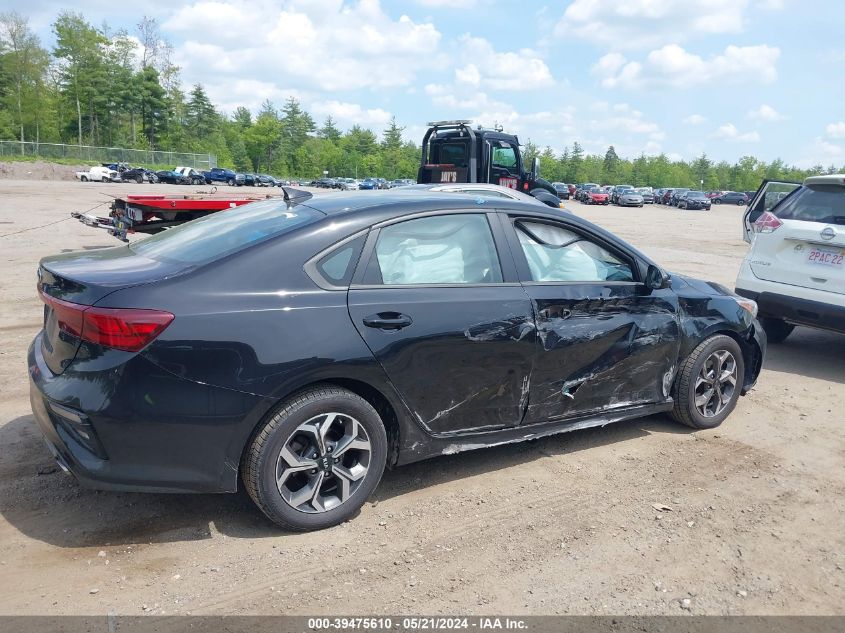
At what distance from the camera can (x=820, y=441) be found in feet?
15.8

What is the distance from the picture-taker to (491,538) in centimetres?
337

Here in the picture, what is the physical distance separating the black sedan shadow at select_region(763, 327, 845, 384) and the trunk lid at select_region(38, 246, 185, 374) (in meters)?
5.86

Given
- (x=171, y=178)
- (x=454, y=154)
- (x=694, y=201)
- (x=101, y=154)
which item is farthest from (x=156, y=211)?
(x=101, y=154)

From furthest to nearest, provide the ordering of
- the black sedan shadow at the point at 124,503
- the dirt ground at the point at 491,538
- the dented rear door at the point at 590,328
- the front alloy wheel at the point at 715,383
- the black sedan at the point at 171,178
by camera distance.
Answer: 1. the black sedan at the point at 171,178
2. the front alloy wheel at the point at 715,383
3. the dented rear door at the point at 590,328
4. the black sedan shadow at the point at 124,503
5. the dirt ground at the point at 491,538

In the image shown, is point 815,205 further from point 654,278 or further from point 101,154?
point 101,154

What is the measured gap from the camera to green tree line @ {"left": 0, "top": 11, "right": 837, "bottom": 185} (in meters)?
77.8

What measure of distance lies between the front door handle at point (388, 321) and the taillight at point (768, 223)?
4.99m

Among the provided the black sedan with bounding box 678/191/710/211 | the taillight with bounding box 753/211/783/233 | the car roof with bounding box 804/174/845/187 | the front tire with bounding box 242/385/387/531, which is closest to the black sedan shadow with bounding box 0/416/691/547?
the front tire with bounding box 242/385/387/531

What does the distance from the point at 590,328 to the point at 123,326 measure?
2607 millimetres

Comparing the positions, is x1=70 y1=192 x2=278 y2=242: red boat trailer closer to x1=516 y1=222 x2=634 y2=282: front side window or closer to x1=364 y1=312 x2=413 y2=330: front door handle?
x1=516 y1=222 x2=634 y2=282: front side window

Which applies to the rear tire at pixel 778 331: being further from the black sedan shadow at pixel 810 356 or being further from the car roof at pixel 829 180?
the car roof at pixel 829 180

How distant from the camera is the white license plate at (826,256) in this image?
20.6ft

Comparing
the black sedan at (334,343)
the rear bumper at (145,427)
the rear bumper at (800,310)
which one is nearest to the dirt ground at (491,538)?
the black sedan at (334,343)

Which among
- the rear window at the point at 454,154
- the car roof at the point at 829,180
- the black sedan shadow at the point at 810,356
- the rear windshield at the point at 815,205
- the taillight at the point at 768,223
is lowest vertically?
the black sedan shadow at the point at 810,356
